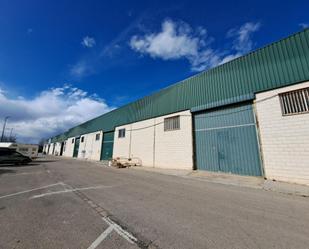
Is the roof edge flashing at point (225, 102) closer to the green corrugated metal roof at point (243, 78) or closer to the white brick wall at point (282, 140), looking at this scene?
the green corrugated metal roof at point (243, 78)

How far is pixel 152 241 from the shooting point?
3.25m

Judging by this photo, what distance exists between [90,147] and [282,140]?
1229 inches

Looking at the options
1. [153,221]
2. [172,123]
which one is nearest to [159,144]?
[172,123]

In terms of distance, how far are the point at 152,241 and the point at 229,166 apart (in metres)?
9.73

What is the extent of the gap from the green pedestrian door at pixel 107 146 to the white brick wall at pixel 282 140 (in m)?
20.6

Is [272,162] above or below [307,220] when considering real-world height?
above

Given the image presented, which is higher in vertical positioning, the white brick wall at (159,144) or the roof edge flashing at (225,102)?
the roof edge flashing at (225,102)

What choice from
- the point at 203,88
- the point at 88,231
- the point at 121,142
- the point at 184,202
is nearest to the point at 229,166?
the point at 203,88

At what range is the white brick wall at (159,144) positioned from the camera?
570 inches

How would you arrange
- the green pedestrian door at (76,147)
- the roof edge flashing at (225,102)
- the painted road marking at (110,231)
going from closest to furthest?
Answer: the painted road marking at (110,231) < the roof edge flashing at (225,102) < the green pedestrian door at (76,147)

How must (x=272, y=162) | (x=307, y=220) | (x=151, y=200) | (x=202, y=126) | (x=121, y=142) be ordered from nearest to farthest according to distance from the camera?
(x=307, y=220) < (x=151, y=200) < (x=272, y=162) < (x=202, y=126) < (x=121, y=142)

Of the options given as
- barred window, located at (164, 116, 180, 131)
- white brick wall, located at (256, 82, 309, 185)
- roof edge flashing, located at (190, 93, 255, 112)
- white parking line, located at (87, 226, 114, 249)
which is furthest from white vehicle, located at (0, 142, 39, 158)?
white brick wall, located at (256, 82, 309, 185)

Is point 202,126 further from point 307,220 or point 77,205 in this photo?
point 77,205

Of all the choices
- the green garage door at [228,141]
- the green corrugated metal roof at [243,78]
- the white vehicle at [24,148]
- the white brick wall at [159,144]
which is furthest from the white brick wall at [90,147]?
the green garage door at [228,141]
